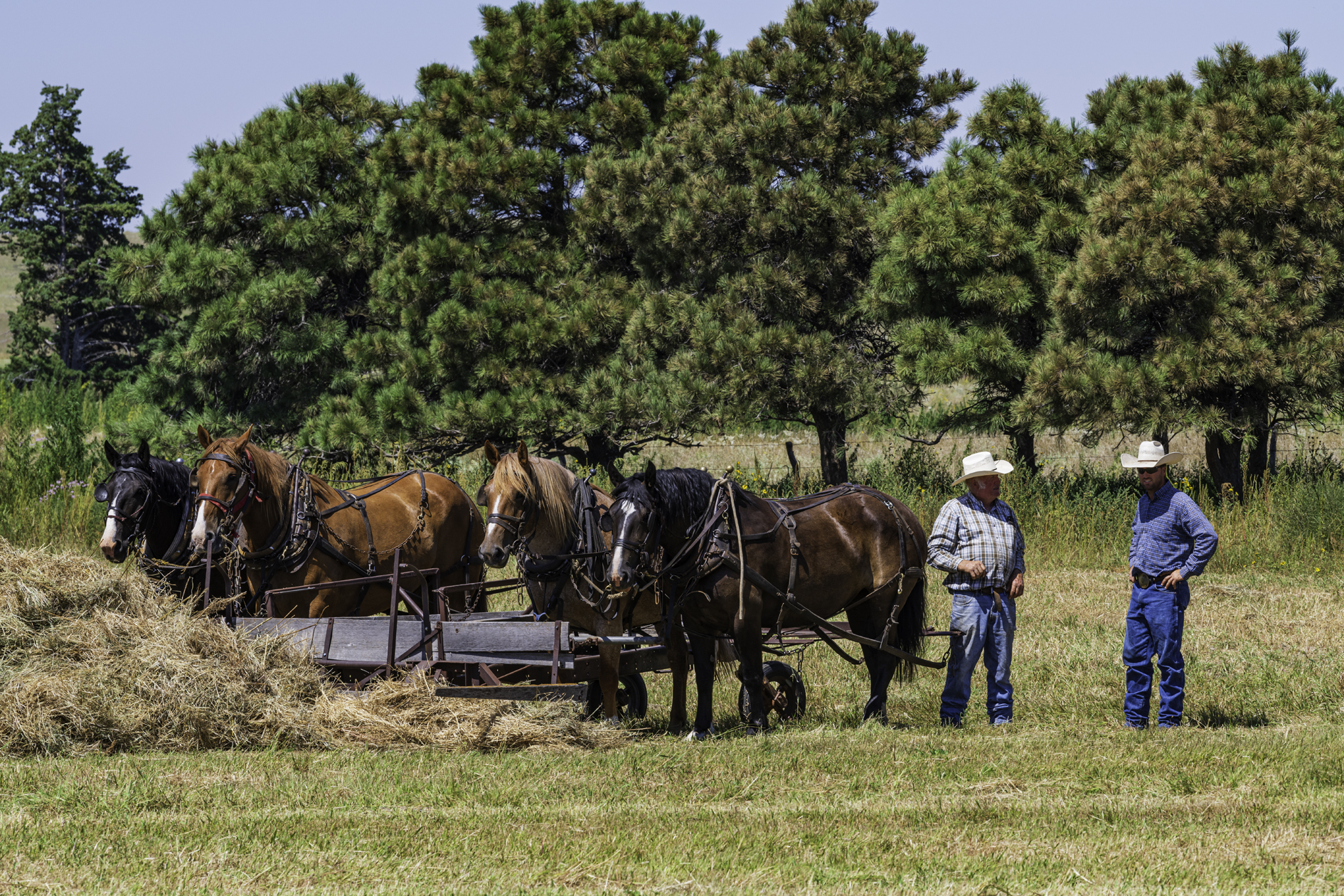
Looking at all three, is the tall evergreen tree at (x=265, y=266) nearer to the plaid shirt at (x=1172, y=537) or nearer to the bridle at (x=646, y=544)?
the bridle at (x=646, y=544)

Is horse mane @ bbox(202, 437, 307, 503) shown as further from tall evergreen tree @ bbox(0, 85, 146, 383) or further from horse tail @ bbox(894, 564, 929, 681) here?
tall evergreen tree @ bbox(0, 85, 146, 383)

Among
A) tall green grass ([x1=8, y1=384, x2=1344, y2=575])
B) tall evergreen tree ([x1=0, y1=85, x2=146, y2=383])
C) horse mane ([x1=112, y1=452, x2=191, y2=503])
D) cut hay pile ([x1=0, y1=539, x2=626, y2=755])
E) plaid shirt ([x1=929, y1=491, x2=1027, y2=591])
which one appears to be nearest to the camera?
cut hay pile ([x1=0, y1=539, x2=626, y2=755])

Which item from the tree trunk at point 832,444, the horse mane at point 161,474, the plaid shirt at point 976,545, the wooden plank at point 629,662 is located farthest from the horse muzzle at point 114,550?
the tree trunk at point 832,444

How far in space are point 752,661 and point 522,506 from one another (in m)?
1.71

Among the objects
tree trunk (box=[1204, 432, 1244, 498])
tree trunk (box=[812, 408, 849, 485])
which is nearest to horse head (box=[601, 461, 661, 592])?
tree trunk (box=[812, 408, 849, 485])

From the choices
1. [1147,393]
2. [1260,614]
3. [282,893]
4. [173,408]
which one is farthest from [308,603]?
[173,408]

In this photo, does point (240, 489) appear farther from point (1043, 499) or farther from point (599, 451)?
point (599, 451)

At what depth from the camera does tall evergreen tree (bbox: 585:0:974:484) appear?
18.2 metres

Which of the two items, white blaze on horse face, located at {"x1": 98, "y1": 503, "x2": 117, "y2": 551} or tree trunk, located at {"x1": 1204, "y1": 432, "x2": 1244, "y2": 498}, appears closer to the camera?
white blaze on horse face, located at {"x1": 98, "y1": 503, "x2": 117, "y2": 551}

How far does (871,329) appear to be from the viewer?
19516 millimetres

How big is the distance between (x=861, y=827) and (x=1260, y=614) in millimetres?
8206

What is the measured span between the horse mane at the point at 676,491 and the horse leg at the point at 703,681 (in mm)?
795

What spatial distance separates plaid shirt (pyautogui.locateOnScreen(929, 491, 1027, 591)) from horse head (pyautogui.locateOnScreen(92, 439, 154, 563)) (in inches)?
209

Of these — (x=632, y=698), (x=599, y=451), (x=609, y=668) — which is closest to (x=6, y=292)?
(x=599, y=451)
